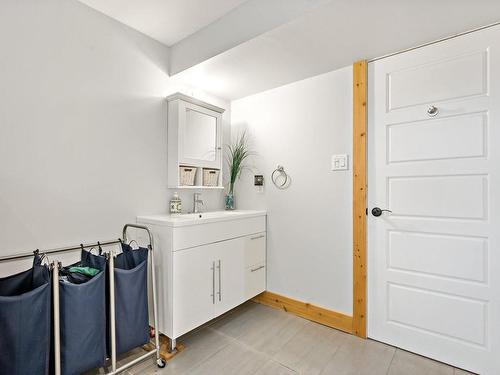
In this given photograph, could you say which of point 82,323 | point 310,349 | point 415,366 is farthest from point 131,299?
point 415,366

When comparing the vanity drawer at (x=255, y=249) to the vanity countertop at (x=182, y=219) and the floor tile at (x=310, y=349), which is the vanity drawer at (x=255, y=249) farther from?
the floor tile at (x=310, y=349)

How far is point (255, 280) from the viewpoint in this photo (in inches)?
95.8

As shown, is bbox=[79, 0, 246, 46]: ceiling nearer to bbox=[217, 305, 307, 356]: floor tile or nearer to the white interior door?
the white interior door

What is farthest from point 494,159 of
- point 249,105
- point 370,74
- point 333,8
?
point 249,105

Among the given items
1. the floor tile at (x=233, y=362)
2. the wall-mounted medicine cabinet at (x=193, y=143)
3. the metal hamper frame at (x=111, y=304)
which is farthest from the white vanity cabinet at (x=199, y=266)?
the wall-mounted medicine cabinet at (x=193, y=143)

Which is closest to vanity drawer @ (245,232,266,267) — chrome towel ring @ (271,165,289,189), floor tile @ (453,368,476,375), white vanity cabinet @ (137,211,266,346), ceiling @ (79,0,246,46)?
white vanity cabinet @ (137,211,266,346)

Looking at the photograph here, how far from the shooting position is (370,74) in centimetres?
200

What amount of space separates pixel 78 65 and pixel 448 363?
3098mm

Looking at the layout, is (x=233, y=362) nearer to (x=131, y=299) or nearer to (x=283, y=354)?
(x=283, y=354)

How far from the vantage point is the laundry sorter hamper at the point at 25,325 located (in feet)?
3.87

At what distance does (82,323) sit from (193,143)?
59.8 inches

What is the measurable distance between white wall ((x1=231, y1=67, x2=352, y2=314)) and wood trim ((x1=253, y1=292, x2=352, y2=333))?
0.05 m

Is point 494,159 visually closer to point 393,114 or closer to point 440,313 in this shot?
point 393,114

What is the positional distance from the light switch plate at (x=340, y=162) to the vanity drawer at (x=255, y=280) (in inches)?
44.8
